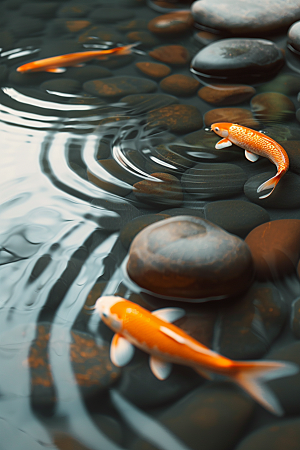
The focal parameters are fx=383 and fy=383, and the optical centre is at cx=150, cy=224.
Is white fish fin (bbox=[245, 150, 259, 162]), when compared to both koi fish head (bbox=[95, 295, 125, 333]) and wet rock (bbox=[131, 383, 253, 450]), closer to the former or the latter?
koi fish head (bbox=[95, 295, 125, 333])

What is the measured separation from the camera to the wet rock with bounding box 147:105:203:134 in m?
2.63

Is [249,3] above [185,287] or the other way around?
above

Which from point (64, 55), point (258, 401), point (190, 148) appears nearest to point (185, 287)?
point (258, 401)

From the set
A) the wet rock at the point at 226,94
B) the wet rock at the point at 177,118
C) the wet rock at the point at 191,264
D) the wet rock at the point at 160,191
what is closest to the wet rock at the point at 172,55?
the wet rock at the point at 226,94

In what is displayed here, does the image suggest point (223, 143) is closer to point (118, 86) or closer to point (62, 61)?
point (118, 86)

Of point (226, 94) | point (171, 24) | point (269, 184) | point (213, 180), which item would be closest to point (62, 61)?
point (171, 24)

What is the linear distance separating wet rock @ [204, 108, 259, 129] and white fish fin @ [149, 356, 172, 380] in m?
1.74

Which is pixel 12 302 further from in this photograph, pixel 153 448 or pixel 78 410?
pixel 153 448

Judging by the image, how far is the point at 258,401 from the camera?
1.38 meters

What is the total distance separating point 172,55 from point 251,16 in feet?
2.75

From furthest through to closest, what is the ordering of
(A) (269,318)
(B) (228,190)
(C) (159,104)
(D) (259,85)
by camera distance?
(D) (259,85), (C) (159,104), (B) (228,190), (A) (269,318)

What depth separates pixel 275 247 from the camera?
185 cm

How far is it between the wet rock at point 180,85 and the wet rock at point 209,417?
2255mm

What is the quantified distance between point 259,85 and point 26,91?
1852 millimetres
